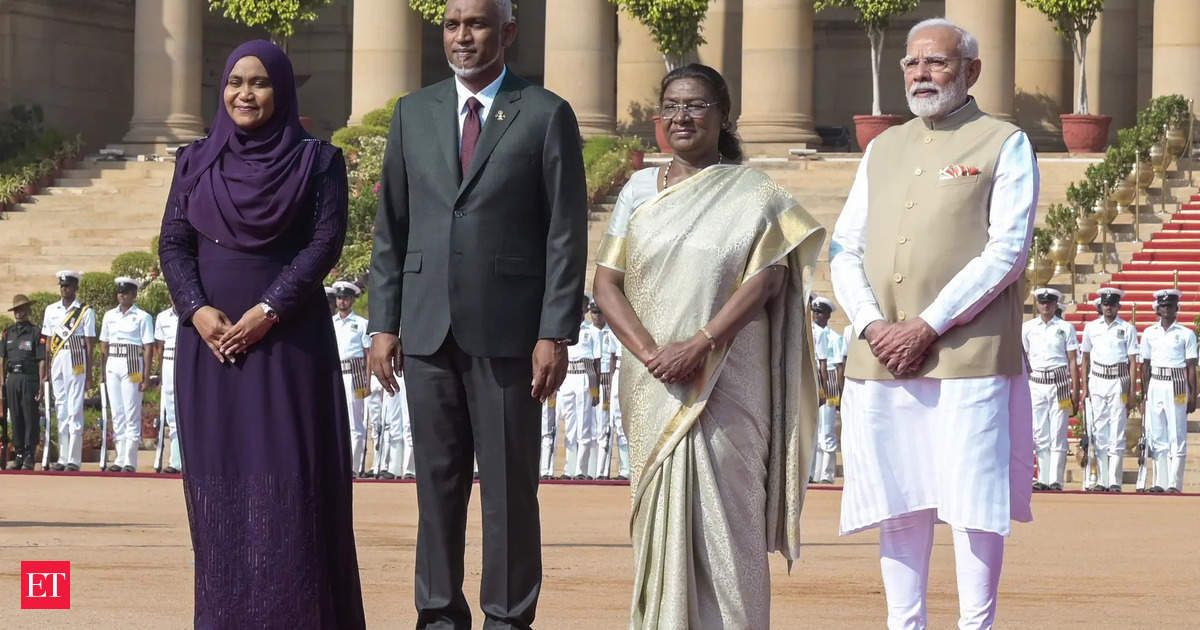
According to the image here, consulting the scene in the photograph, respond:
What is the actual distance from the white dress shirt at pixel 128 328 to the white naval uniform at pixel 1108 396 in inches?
352

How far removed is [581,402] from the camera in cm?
2181

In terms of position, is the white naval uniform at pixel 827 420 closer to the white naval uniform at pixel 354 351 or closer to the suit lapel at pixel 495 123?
the white naval uniform at pixel 354 351

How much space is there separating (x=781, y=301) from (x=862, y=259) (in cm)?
46

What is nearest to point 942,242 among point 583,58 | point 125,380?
point 125,380

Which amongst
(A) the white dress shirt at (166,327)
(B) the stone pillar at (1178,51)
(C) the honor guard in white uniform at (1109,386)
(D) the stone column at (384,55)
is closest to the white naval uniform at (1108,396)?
(C) the honor guard in white uniform at (1109,386)

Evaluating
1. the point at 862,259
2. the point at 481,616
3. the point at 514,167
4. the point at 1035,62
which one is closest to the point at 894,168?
the point at 862,259

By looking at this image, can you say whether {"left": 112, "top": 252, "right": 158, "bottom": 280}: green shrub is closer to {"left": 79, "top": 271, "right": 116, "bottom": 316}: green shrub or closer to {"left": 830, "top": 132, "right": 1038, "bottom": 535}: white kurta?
{"left": 79, "top": 271, "right": 116, "bottom": 316}: green shrub

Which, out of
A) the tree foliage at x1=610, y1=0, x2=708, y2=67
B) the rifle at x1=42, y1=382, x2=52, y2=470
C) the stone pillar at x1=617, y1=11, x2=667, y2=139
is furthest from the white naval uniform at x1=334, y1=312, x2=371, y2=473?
the stone pillar at x1=617, y1=11, x2=667, y2=139

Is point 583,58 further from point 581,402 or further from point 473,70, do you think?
point 473,70

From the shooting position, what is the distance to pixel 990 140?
7.97m

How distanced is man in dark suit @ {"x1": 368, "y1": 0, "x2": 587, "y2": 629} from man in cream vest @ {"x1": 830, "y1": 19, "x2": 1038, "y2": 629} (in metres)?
1.09

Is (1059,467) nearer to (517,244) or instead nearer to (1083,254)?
(1083,254)

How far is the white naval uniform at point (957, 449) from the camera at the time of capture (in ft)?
25.4

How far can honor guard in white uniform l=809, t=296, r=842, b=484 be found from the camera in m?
21.0
